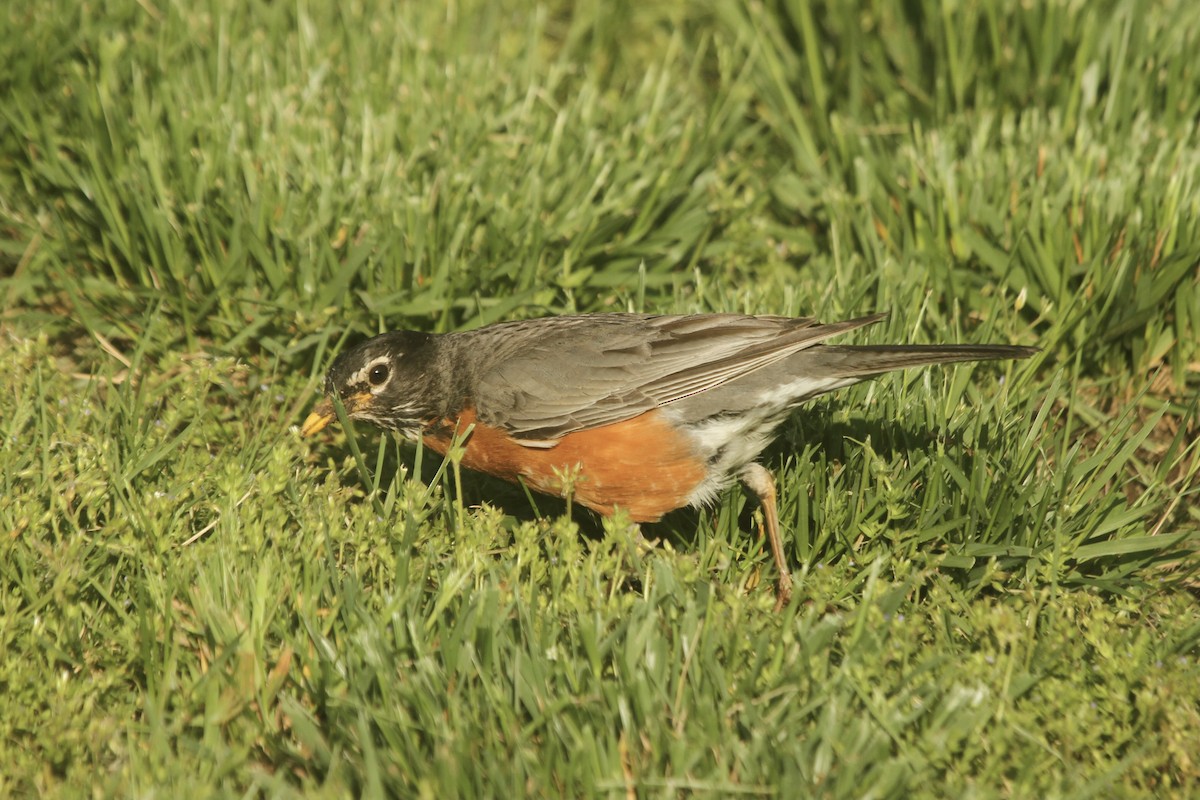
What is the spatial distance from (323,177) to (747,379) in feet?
8.16

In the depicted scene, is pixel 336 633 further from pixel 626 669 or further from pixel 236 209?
pixel 236 209

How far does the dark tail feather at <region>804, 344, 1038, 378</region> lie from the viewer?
4.52m

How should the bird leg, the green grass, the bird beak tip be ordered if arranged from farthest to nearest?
the bird beak tip → the bird leg → the green grass

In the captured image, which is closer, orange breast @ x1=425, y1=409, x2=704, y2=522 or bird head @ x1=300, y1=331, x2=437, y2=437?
orange breast @ x1=425, y1=409, x2=704, y2=522

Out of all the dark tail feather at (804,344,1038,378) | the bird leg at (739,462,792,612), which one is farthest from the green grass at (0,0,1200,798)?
the dark tail feather at (804,344,1038,378)

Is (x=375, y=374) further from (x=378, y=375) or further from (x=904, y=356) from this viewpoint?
(x=904, y=356)

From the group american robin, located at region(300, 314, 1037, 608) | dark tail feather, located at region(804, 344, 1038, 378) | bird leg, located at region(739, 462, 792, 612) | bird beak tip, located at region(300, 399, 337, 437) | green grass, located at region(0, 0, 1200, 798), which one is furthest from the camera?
bird beak tip, located at region(300, 399, 337, 437)

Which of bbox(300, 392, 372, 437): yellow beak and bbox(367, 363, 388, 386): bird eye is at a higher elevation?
bbox(367, 363, 388, 386): bird eye

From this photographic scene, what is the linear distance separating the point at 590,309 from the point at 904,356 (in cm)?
210

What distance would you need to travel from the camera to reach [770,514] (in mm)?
4801

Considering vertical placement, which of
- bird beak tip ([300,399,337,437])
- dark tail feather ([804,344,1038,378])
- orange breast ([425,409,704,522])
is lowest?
orange breast ([425,409,704,522])

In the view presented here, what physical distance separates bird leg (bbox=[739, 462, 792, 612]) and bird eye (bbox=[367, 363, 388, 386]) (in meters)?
1.61

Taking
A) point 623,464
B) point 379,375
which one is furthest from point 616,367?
point 379,375

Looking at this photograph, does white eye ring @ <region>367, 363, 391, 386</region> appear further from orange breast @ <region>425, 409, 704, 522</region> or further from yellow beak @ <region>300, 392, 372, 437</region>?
orange breast @ <region>425, 409, 704, 522</region>
